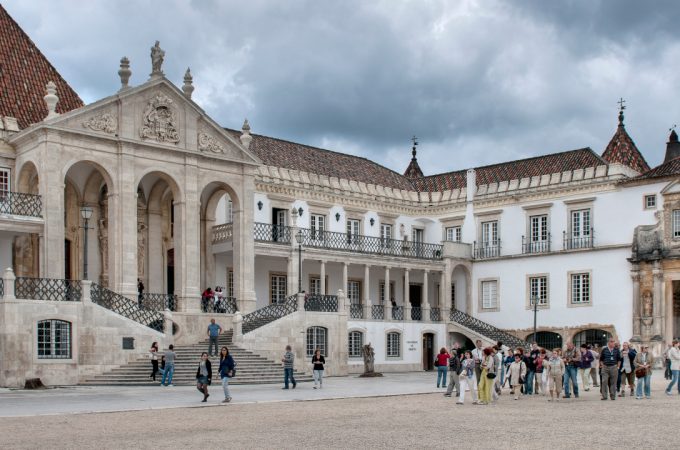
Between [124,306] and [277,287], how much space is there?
36.0 ft

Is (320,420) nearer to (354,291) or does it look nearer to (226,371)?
(226,371)

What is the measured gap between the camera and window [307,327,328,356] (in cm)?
3294

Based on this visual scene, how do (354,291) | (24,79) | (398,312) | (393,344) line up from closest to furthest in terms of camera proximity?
(24,79) < (393,344) < (398,312) < (354,291)

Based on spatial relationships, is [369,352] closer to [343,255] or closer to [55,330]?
[343,255]

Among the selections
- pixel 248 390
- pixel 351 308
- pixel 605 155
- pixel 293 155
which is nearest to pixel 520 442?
pixel 248 390

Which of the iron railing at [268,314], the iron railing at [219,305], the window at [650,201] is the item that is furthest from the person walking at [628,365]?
the window at [650,201]

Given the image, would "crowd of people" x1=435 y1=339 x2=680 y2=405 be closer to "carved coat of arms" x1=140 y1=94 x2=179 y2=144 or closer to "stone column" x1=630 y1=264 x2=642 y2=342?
"carved coat of arms" x1=140 y1=94 x2=179 y2=144

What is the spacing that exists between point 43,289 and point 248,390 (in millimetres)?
6471

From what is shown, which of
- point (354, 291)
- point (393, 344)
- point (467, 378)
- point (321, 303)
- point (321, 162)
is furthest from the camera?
point (321, 162)

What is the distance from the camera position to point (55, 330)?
26.0 m

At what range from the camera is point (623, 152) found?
42875 mm

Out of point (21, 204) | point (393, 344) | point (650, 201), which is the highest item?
point (650, 201)

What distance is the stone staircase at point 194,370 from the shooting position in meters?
26.2

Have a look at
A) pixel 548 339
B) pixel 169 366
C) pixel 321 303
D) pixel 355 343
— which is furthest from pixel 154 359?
pixel 548 339
